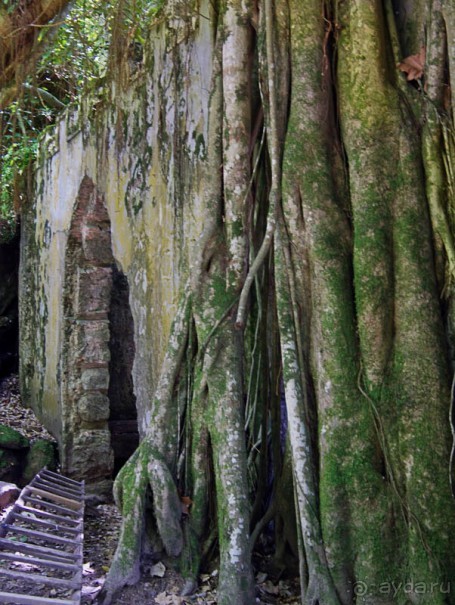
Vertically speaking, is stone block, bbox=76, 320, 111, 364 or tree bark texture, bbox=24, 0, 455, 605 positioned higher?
stone block, bbox=76, 320, 111, 364

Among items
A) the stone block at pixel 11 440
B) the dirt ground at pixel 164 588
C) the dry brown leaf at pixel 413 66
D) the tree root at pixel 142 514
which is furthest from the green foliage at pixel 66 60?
the dirt ground at pixel 164 588

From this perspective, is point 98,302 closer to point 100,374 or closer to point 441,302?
point 100,374

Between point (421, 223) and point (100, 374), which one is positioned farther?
point (100, 374)

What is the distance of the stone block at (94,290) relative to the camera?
5.86m

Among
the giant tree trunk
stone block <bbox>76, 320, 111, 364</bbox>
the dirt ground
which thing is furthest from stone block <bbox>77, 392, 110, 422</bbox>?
the giant tree trunk

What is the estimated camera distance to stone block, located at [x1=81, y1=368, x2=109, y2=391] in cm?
576

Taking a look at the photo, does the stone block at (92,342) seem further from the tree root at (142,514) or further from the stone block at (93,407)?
the tree root at (142,514)

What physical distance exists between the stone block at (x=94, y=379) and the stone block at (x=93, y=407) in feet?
0.20

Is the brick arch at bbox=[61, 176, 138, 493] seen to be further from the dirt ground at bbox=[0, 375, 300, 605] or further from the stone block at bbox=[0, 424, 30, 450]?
the dirt ground at bbox=[0, 375, 300, 605]

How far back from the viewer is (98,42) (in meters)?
6.17

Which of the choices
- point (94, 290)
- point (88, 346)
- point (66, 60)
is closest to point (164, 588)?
point (88, 346)

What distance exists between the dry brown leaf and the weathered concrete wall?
120 centimetres

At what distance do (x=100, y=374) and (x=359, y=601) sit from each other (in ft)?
12.0

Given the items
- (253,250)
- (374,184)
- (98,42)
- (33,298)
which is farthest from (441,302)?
(33,298)
